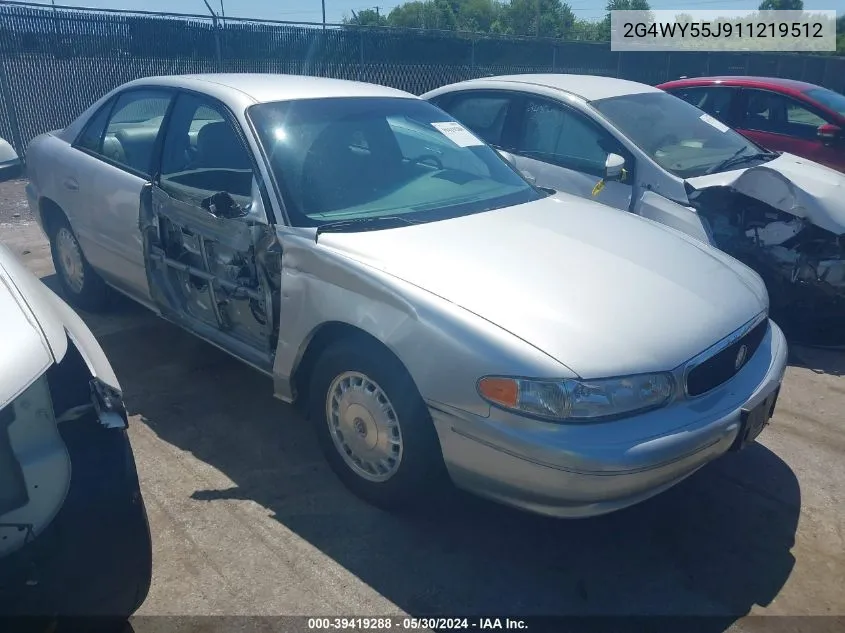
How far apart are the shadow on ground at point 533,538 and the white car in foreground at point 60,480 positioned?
41.6 inches

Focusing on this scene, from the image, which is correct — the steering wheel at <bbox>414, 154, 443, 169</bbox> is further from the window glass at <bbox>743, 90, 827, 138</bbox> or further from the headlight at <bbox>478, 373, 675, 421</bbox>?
the window glass at <bbox>743, 90, 827, 138</bbox>

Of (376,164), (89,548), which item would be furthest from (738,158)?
(89,548)

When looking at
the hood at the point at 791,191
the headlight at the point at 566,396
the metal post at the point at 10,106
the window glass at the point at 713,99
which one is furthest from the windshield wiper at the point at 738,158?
the metal post at the point at 10,106

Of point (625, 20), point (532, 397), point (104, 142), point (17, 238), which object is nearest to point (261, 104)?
point (104, 142)

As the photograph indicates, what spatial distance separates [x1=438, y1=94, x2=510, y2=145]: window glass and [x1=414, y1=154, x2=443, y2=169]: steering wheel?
2016 mm

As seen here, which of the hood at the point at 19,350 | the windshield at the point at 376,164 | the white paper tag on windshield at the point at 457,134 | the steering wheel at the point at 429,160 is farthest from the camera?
the white paper tag on windshield at the point at 457,134

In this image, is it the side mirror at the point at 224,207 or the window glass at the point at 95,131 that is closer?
the side mirror at the point at 224,207

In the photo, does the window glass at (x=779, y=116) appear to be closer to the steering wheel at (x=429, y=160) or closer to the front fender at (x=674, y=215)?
the front fender at (x=674, y=215)

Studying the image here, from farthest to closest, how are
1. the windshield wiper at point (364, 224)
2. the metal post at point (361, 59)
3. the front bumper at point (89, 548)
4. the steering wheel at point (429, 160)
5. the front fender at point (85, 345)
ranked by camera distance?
1. the metal post at point (361, 59)
2. the steering wheel at point (429, 160)
3. the windshield wiper at point (364, 224)
4. the front fender at point (85, 345)
5. the front bumper at point (89, 548)

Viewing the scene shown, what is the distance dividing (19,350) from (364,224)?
5.57 feet

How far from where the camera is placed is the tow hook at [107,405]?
6.57 feet

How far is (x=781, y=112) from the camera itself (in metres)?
7.68

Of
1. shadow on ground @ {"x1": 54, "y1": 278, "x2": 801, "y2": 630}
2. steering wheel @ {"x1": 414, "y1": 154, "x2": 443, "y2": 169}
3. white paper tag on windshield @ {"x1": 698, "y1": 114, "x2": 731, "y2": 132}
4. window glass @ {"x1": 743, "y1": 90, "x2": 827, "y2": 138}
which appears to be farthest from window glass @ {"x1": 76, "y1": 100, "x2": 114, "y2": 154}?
window glass @ {"x1": 743, "y1": 90, "x2": 827, "y2": 138}

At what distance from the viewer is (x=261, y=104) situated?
3678 millimetres
